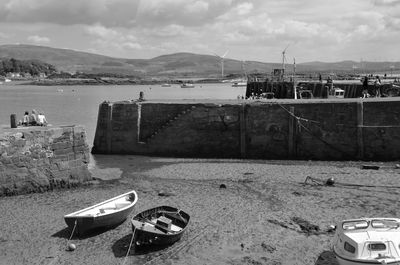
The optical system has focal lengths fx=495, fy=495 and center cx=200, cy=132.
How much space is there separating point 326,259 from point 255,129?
539 inches

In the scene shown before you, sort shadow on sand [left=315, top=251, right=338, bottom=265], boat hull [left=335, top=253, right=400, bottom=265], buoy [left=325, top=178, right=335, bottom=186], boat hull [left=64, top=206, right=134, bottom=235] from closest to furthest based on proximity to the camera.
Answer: boat hull [left=335, top=253, right=400, bottom=265] → shadow on sand [left=315, top=251, right=338, bottom=265] → boat hull [left=64, top=206, right=134, bottom=235] → buoy [left=325, top=178, right=335, bottom=186]

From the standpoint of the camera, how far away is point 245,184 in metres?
18.9

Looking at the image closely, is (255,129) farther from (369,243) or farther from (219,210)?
(369,243)

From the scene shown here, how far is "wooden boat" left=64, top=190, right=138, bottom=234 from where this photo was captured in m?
13.0

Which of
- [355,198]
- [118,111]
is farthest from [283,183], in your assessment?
[118,111]

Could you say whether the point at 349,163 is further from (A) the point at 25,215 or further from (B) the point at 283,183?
(A) the point at 25,215

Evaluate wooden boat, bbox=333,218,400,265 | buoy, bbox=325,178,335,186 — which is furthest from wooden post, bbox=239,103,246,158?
wooden boat, bbox=333,218,400,265

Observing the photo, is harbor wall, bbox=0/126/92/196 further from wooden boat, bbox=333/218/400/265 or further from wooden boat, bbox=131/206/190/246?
wooden boat, bbox=333/218/400/265

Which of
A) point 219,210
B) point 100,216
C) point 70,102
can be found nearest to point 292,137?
point 219,210

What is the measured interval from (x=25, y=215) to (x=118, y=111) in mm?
11840

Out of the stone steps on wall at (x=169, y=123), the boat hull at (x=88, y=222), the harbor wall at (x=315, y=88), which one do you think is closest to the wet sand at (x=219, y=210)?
the boat hull at (x=88, y=222)

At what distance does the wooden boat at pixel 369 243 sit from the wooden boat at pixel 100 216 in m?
5.97

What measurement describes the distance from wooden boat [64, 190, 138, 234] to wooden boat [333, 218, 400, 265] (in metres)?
5.97

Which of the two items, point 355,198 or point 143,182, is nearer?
point 355,198
